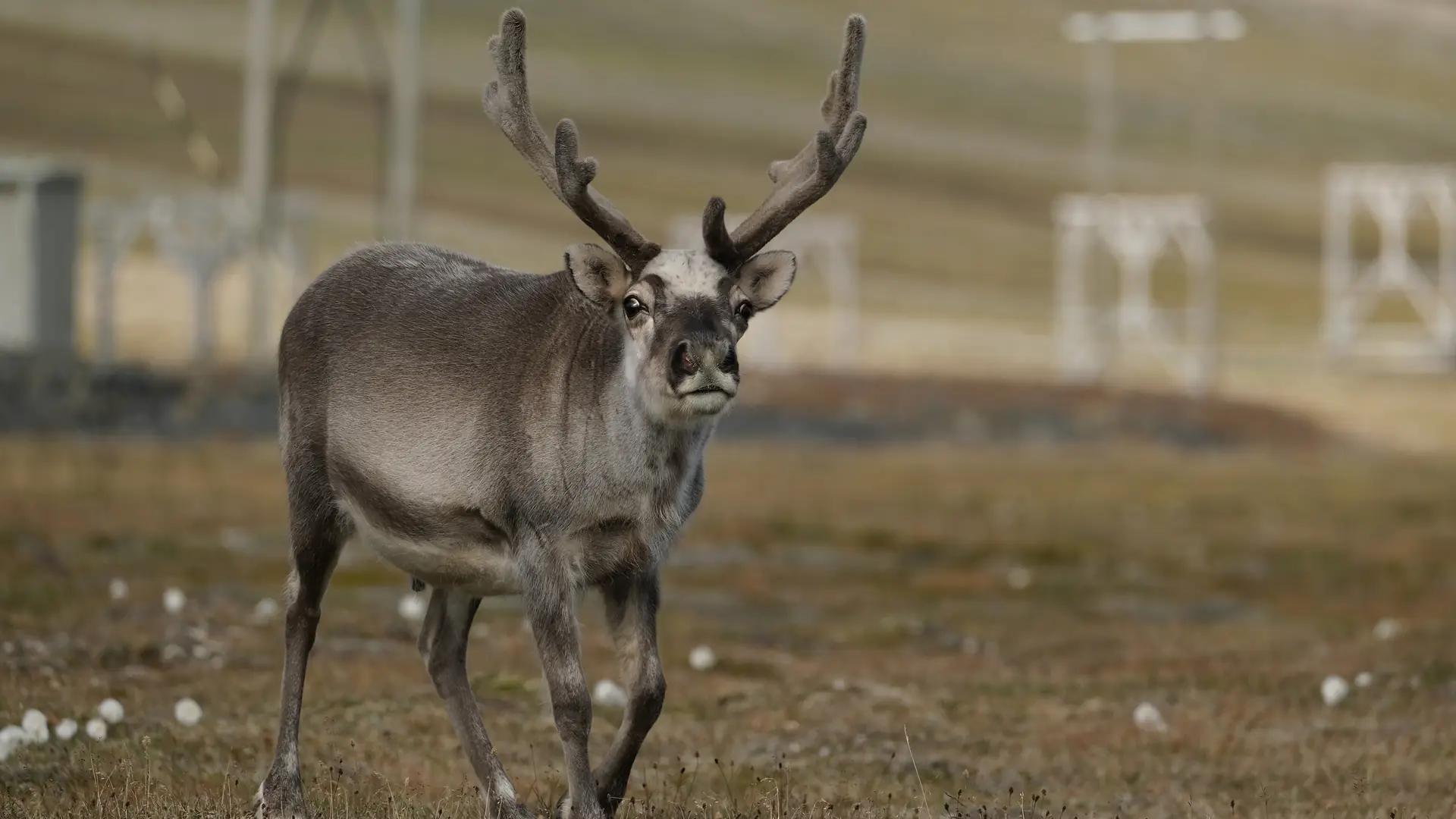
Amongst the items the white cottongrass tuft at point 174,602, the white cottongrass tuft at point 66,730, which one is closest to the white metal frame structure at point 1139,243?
the white cottongrass tuft at point 174,602

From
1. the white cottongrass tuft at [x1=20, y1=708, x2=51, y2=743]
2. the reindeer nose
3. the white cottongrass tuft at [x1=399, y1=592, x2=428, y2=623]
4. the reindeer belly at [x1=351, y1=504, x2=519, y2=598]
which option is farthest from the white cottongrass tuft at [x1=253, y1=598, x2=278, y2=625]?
→ the reindeer nose

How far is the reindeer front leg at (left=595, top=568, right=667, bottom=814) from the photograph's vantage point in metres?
10.7

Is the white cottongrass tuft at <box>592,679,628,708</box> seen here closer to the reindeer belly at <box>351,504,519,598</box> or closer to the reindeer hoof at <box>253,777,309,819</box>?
the reindeer belly at <box>351,504,519,598</box>

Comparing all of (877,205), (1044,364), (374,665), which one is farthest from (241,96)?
(374,665)

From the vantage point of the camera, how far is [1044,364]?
75812 mm

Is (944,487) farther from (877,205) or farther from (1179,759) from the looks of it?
(877,205)

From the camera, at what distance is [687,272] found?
34.0 feet

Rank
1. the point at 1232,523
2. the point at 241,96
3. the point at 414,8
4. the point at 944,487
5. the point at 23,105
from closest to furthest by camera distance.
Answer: the point at 1232,523, the point at 944,487, the point at 414,8, the point at 23,105, the point at 241,96

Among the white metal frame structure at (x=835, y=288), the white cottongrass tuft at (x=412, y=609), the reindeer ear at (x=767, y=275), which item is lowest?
the white metal frame structure at (x=835, y=288)

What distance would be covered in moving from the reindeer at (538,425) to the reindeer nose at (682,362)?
0.03ft

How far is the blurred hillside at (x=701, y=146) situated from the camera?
130 meters

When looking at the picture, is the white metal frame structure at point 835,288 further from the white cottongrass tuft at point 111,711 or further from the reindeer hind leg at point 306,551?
the reindeer hind leg at point 306,551

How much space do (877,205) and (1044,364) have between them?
81.4 m

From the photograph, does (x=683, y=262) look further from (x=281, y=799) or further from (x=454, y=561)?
(x=281, y=799)
